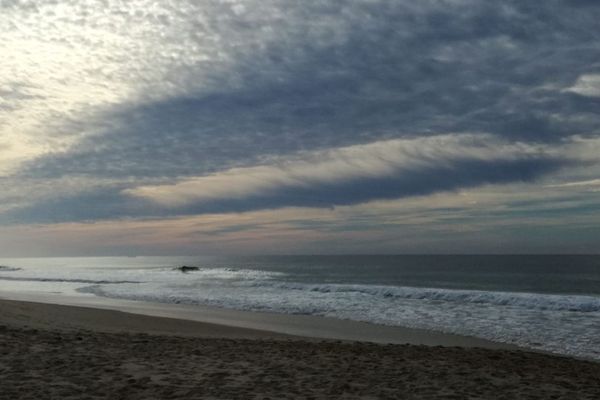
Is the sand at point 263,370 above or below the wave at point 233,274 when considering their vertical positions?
above

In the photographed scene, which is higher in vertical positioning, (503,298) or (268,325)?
(503,298)

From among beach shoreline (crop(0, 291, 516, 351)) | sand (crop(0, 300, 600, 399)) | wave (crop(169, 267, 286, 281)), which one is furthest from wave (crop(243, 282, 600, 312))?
wave (crop(169, 267, 286, 281))

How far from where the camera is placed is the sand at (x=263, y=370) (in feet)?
26.7

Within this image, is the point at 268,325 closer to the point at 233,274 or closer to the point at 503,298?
the point at 503,298

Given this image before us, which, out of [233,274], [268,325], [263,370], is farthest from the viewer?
[233,274]

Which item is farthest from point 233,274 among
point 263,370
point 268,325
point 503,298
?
point 263,370

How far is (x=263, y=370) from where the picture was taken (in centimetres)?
979

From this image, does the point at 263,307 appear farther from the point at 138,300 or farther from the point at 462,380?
the point at 462,380

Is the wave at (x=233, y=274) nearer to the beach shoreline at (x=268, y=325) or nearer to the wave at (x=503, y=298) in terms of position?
the wave at (x=503, y=298)

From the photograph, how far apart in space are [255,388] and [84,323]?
11455mm

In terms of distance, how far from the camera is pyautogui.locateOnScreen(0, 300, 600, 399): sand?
→ 8.14 metres

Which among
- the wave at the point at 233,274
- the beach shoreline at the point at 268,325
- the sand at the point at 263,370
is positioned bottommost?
the wave at the point at 233,274

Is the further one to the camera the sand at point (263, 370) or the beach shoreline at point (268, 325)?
the beach shoreline at point (268, 325)

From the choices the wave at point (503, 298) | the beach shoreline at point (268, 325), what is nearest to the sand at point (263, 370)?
the beach shoreline at point (268, 325)
